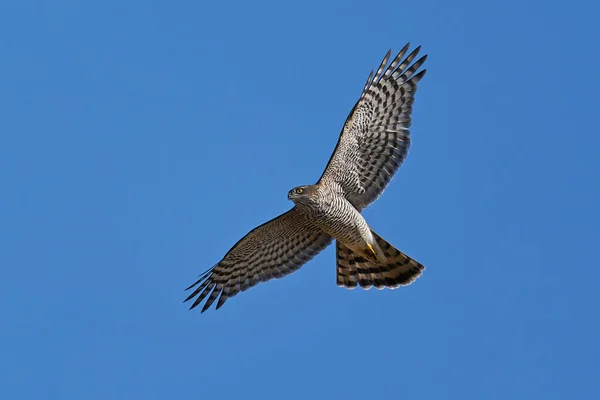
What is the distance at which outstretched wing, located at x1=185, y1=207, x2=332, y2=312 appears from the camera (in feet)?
55.0

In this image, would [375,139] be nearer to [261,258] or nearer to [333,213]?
[333,213]

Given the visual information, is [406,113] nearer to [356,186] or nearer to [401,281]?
[356,186]

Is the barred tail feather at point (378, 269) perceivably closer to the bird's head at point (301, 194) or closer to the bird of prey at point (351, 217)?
the bird of prey at point (351, 217)

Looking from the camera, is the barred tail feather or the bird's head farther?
the barred tail feather

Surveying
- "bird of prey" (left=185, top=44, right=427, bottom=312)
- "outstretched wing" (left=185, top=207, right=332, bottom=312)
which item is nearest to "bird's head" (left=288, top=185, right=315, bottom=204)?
"bird of prey" (left=185, top=44, right=427, bottom=312)

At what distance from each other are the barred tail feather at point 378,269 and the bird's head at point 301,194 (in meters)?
1.39

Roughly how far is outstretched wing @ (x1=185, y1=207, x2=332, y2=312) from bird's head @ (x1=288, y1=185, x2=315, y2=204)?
3.01 feet

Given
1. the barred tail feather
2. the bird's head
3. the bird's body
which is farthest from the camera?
the barred tail feather

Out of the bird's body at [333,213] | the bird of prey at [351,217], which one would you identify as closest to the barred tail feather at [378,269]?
the bird of prey at [351,217]

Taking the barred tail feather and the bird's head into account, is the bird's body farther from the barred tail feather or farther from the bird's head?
the barred tail feather

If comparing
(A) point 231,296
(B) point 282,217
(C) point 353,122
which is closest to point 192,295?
(A) point 231,296

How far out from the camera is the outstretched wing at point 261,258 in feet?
55.0

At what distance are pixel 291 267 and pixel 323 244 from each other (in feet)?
1.84

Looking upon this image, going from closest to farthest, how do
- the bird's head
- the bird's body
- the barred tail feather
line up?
the bird's head < the bird's body < the barred tail feather
